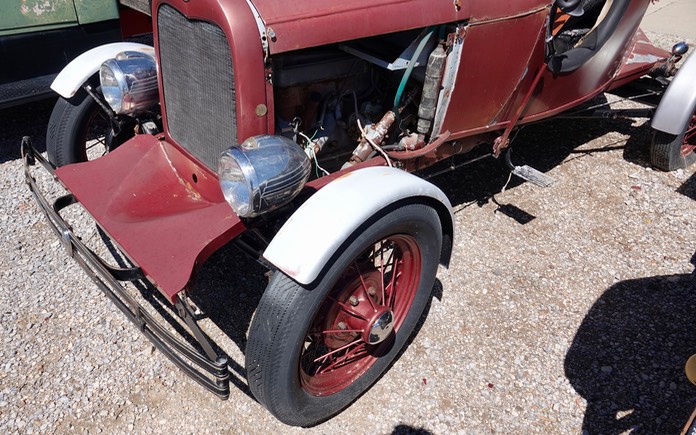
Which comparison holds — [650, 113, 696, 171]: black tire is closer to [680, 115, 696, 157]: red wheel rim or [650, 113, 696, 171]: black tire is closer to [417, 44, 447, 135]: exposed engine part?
[680, 115, 696, 157]: red wheel rim

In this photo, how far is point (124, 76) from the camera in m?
2.50

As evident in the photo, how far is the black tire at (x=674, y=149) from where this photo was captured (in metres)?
3.79

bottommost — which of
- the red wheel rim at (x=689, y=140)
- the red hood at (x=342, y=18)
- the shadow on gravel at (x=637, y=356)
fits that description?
the shadow on gravel at (x=637, y=356)

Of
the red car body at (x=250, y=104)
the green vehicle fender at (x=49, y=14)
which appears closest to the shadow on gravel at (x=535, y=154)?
the red car body at (x=250, y=104)

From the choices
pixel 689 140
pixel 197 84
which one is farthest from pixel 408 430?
pixel 689 140

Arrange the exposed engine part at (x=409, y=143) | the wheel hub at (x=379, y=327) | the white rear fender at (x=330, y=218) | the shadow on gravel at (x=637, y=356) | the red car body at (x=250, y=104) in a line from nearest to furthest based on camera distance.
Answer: the white rear fender at (x=330, y=218) < the red car body at (x=250, y=104) < the wheel hub at (x=379, y=327) < the shadow on gravel at (x=637, y=356) < the exposed engine part at (x=409, y=143)

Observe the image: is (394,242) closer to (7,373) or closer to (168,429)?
(168,429)

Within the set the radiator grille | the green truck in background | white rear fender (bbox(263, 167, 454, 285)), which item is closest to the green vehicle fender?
the green truck in background

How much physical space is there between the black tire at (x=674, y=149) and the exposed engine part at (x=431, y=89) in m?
2.13

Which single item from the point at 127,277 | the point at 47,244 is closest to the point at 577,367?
the point at 127,277

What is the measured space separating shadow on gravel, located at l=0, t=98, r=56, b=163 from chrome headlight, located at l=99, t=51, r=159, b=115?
73.0 inches

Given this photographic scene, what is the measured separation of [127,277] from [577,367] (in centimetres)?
202

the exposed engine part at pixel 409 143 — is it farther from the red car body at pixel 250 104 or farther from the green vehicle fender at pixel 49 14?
the green vehicle fender at pixel 49 14

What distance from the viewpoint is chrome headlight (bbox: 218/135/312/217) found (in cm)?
183
